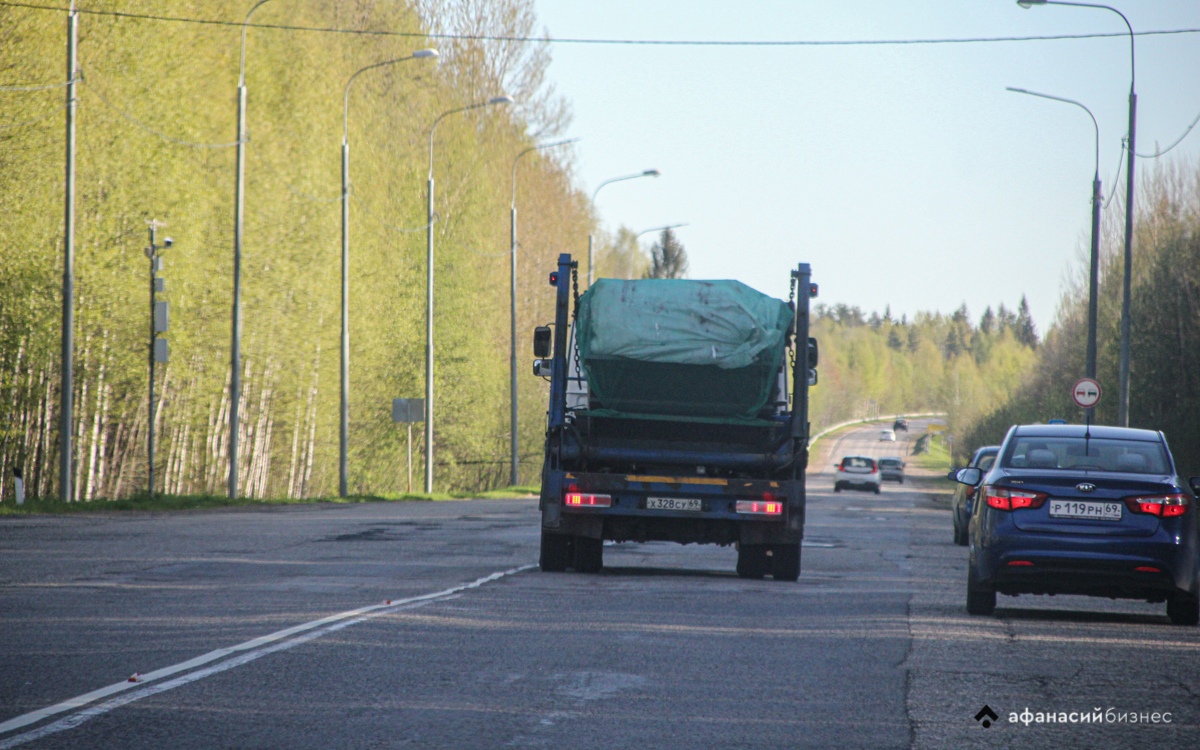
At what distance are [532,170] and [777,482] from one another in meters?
56.7

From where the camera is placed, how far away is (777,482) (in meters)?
16.1

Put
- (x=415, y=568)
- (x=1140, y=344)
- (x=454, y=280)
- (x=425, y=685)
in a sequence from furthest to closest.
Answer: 1. (x=454, y=280)
2. (x=1140, y=344)
3. (x=415, y=568)
4. (x=425, y=685)

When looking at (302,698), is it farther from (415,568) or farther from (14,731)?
(415,568)

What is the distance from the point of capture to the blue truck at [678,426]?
16094 millimetres

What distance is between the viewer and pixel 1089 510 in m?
12.7

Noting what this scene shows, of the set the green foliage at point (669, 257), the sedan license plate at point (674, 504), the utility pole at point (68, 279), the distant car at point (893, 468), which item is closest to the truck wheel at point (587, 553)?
the sedan license plate at point (674, 504)

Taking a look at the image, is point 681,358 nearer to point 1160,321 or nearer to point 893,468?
point 1160,321

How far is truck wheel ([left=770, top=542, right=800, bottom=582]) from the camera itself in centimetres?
1652

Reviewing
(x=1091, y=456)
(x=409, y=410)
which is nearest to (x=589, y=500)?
(x=1091, y=456)

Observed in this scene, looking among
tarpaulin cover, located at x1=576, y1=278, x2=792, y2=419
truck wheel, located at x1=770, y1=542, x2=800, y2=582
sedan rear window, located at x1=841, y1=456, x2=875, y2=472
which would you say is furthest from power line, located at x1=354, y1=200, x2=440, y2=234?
truck wheel, located at x1=770, y1=542, x2=800, y2=582

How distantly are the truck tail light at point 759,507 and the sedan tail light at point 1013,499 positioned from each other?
333cm

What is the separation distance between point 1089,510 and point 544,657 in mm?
5062

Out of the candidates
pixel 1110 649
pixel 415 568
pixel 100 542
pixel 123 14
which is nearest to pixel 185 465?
pixel 123 14

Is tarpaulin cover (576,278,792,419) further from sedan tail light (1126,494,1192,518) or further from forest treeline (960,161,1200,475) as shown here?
forest treeline (960,161,1200,475)
